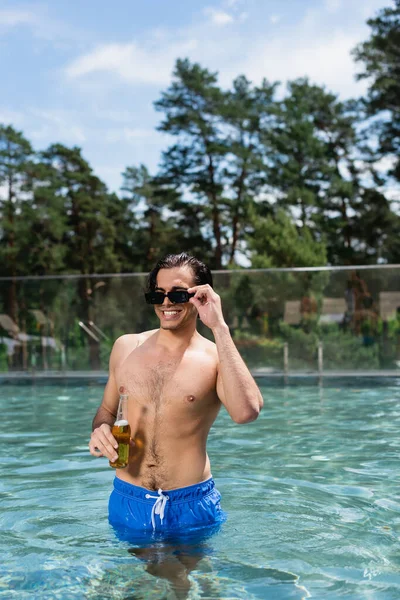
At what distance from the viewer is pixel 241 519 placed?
188 inches

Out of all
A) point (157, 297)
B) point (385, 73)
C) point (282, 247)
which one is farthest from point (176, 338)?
point (385, 73)

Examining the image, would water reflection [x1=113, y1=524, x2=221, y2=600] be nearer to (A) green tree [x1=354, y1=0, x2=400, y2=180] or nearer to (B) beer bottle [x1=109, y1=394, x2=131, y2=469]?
(B) beer bottle [x1=109, y1=394, x2=131, y2=469]

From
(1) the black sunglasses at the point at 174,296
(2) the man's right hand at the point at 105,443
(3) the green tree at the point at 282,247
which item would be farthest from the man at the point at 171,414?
(3) the green tree at the point at 282,247

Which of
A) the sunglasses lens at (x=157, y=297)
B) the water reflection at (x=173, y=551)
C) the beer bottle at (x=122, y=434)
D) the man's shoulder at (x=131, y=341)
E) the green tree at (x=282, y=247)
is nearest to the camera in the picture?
the water reflection at (x=173, y=551)

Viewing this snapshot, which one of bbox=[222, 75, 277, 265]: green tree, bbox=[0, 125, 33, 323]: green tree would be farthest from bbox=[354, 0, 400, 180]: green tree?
bbox=[0, 125, 33, 323]: green tree

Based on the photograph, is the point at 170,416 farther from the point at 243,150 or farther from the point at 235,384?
the point at 243,150

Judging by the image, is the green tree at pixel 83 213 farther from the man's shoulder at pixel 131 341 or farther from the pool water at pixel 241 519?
the man's shoulder at pixel 131 341

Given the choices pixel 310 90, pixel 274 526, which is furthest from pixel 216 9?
pixel 274 526

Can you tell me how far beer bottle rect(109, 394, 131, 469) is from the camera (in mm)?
3668

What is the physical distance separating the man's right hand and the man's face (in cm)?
60

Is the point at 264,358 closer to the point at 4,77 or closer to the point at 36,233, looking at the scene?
the point at 36,233

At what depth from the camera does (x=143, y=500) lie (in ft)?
12.6

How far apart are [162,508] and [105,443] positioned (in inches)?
18.3

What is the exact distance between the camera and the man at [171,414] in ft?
12.6
